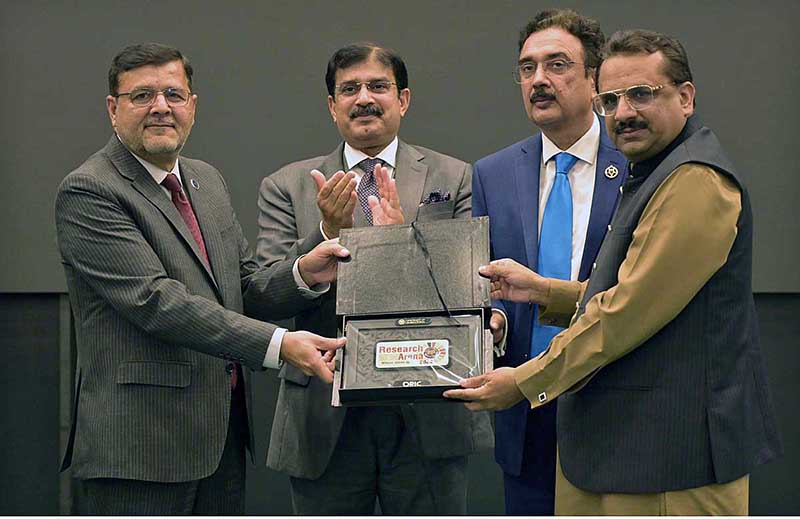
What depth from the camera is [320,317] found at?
305cm

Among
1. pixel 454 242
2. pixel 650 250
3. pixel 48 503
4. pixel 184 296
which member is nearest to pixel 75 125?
pixel 48 503

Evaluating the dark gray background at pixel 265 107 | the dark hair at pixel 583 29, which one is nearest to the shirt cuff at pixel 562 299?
the dark hair at pixel 583 29

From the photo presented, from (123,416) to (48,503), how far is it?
1798mm

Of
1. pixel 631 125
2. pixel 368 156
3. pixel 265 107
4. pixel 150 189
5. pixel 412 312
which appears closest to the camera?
pixel 631 125

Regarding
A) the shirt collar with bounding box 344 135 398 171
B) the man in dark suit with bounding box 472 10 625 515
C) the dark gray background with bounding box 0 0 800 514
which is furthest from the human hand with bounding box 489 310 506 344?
the dark gray background with bounding box 0 0 800 514

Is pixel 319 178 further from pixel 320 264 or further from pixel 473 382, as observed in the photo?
pixel 473 382

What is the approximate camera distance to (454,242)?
2.62m

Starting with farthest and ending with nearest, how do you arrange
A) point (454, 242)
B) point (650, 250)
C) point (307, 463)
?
point (307, 463) → point (454, 242) → point (650, 250)

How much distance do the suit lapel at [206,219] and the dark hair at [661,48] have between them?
1168 mm

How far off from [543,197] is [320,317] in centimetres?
72

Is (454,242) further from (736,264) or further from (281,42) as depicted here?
(281,42)

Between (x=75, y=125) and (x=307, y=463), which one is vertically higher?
(x=75, y=125)

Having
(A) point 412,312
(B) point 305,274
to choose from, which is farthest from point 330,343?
(B) point 305,274

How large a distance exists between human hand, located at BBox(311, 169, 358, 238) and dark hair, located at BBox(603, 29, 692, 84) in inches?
32.8
